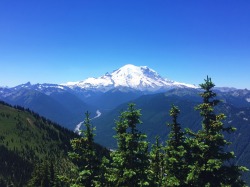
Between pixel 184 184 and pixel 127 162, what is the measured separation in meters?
5.54

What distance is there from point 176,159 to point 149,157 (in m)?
2.45

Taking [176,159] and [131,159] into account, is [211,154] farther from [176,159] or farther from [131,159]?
[131,159]

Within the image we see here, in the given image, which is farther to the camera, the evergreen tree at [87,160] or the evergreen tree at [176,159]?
the evergreen tree at [176,159]

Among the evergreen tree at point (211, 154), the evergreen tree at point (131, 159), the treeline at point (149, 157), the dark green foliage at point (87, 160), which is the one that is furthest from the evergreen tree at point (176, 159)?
the dark green foliage at point (87, 160)

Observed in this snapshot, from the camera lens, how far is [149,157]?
84.2 ft

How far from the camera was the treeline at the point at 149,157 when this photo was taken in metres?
24.7

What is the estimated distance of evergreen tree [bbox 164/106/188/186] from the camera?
1030 inches

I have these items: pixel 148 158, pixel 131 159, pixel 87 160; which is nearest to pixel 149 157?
pixel 148 158

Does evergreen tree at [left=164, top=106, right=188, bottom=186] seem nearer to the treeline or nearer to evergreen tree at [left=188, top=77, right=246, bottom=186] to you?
the treeline

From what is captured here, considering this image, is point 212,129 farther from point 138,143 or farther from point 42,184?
point 42,184

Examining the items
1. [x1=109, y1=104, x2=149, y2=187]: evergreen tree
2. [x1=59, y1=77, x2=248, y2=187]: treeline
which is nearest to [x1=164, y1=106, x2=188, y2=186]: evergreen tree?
[x1=59, y1=77, x2=248, y2=187]: treeline

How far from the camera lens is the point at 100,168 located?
81.7 feet

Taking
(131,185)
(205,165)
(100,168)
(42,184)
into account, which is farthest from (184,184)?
(42,184)

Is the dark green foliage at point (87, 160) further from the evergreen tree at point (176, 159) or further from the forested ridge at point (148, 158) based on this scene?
the evergreen tree at point (176, 159)
